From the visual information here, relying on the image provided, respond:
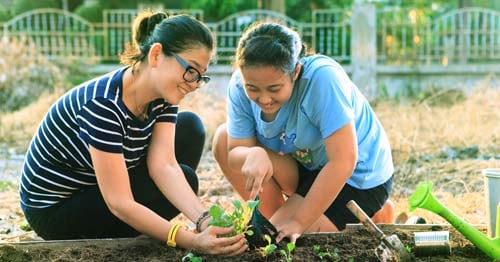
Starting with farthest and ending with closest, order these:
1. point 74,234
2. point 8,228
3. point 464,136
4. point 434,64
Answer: point 434,64
point 464,136
point 8,228
point 74,234

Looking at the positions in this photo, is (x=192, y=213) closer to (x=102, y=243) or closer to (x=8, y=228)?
(x=102, y=243)

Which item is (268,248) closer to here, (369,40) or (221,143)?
(221,143)

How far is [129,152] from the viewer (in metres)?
2.96

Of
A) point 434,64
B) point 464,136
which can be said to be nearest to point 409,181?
point 464,136

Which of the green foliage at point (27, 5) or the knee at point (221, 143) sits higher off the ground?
the green foliage at point (27, 5)

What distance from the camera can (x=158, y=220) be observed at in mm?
2691

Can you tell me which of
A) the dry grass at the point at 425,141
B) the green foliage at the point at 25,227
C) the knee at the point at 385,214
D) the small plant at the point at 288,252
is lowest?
the dry grass at the point at 425,141

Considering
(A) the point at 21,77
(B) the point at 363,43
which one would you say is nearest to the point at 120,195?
(A) the point at 21,77

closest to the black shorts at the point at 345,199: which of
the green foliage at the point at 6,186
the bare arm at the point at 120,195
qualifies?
the bare arm at the point at 120,195

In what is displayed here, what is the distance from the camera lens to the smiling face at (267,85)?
270cm

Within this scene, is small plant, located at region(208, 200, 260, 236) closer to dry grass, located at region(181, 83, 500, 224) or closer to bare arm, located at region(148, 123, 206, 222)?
bare arm, located at region(148, 123, 206, 222)

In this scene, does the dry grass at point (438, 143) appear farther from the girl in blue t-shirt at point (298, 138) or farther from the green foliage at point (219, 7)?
the green foliage at point (219, 7)

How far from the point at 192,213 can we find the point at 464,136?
4.36 m

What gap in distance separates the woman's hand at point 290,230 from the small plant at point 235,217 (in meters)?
0.20
